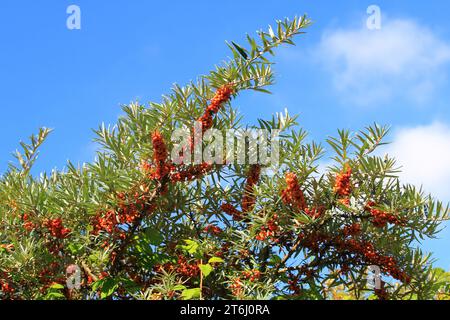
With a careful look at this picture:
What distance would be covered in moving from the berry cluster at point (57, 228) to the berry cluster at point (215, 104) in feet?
2.83

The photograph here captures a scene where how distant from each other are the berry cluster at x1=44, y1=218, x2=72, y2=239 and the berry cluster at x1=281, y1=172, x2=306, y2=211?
1.12 meters

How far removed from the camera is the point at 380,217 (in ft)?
10.5

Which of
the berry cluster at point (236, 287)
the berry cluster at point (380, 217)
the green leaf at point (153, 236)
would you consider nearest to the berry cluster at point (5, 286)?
the green leaf at point (153, 236)

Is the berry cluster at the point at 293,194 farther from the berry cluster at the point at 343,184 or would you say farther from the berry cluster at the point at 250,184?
the berry cluster at the point at 250,184

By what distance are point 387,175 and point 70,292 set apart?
168cm

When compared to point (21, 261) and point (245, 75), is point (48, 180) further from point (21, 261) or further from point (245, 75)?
point (245, 75)

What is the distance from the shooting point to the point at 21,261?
3.36 metres

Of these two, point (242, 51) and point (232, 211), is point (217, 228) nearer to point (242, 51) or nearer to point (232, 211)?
point (232, 211)

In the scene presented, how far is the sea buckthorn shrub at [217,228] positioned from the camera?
3.24 m

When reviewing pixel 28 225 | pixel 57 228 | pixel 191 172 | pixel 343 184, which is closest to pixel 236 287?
pixel 191 172

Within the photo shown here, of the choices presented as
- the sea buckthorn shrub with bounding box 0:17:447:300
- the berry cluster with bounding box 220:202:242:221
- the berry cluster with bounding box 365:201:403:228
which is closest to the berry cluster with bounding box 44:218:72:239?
the sea buckthorn shrub with bounding box 0:17:447:300
